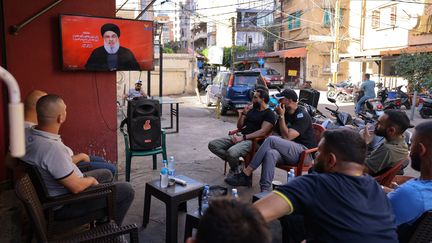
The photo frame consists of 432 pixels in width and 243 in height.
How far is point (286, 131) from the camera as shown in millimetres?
4590

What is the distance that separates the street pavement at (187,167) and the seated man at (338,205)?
0.21m

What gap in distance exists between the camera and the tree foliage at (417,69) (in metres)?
11.9

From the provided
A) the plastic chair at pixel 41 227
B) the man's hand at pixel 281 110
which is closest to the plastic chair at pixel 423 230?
the plastic chair at pixel 41 227

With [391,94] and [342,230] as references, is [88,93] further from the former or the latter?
[391,94]

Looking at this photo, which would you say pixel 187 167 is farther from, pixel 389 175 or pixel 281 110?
pixel 389 175

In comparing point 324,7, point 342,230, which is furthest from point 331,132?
point 324,7

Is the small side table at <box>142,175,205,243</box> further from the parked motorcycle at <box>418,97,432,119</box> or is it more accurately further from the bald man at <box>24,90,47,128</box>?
the parked motorcycle at <box>418,97,432,119</box>

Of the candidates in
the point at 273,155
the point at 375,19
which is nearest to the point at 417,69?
the point at 273,155

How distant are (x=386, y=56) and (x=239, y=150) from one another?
1843 cm

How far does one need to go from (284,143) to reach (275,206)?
9.38ft

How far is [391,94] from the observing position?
1395cm

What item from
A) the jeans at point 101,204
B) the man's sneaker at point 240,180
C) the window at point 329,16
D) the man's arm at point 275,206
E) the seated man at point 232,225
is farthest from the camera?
the window at point 329,16

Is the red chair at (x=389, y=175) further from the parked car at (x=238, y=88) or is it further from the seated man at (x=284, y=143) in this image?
the parked car at (x=238, y=88)

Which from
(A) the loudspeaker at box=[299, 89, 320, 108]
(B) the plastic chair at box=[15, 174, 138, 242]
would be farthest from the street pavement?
(A) the loudspeaker at box=[299, 89, 320, 108]
